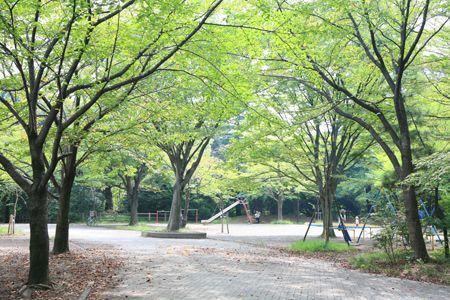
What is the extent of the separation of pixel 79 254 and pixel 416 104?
10960 mm

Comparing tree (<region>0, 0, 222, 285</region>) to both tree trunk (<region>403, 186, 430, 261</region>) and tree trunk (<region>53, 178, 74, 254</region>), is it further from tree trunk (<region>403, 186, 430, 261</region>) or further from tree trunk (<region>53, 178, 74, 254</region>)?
tree trunk (<region>403, 186, 430, 261</region>)

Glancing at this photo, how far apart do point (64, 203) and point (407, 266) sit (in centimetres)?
905

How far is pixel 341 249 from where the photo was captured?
1460cm

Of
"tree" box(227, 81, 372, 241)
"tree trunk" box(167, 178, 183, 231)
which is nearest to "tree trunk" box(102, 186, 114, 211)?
"tree trunk" box(167, 178, 183, 231)

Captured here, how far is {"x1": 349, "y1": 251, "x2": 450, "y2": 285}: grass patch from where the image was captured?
896 centimetres

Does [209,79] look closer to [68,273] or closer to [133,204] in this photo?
[68,273]

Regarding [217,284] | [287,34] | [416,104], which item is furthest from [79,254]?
[416,104]

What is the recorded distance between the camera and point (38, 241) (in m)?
7.02

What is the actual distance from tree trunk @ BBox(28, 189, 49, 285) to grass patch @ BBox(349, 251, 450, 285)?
736 centimetres

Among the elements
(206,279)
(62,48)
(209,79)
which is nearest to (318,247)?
(206,279)

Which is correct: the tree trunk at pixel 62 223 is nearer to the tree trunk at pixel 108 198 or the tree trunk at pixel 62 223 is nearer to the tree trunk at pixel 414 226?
the tree trunk at pixel 414 226

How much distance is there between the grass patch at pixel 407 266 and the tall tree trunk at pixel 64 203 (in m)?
7.96

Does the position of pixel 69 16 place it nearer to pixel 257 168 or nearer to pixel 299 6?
pixel 299 6

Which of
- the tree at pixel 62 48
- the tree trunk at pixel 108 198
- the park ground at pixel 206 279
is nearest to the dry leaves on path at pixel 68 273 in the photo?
the park ground at pixel 206 279
